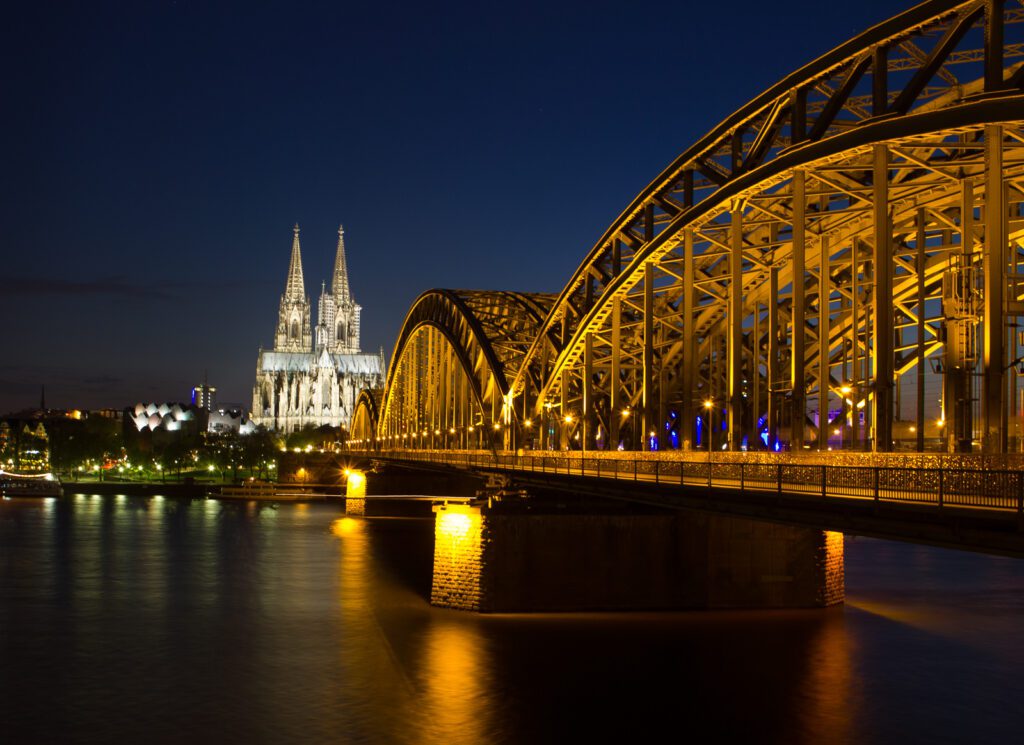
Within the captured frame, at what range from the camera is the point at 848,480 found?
2384cm

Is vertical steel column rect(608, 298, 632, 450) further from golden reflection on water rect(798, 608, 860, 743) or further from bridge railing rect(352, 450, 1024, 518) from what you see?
golden reflection on water rect(798, 608, 860, 743)

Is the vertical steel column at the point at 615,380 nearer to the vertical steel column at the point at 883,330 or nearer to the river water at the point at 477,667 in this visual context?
the river water at the point at 477,667

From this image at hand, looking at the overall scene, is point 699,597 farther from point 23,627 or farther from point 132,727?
point 23,627

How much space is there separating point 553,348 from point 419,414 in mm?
54957

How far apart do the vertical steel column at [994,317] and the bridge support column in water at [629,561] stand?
15716 millimetres

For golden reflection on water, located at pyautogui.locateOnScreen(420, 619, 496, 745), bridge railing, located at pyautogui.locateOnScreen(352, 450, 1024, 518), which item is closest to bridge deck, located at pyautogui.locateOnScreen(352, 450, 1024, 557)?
bridge railing, located at pyautogui.locateOnScreen(352, 450, 1024, 518)

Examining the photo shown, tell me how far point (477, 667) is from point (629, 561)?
335 inches

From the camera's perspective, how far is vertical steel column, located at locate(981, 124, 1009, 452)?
2491 cm

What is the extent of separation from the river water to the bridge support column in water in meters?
0.82

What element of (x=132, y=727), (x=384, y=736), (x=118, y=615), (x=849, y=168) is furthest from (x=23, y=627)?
(x=849, y=168)

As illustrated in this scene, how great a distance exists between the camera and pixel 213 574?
5912cm

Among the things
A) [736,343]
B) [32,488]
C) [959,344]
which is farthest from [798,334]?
[32,488]

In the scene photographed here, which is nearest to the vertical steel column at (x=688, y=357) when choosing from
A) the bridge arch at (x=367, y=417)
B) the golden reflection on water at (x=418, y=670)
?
the golden reflection on water at (x=418, y=670)

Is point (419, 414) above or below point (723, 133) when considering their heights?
below
